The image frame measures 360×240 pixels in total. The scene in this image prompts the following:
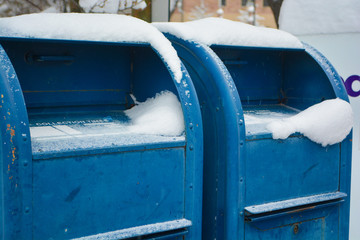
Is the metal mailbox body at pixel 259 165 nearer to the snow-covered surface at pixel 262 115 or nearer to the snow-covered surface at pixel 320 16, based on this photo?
the snow-covered surface at pixel 262 115

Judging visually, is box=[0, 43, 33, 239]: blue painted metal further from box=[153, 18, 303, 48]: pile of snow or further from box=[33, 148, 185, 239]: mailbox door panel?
box=[153, 18, 303, 48]: pile of snow

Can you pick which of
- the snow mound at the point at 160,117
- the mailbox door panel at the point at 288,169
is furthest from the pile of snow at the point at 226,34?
the mailbox door panel at the point at 288,169

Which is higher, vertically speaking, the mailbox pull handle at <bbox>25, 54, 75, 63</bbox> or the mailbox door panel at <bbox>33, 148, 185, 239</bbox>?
the mailbox pull handle at <bbox>25, 54, 75, 63</bbox>

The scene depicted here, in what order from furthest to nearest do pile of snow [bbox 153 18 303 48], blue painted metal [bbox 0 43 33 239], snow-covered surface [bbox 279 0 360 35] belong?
1. snow-covered surface [bbox 279 0 360 35]
2. pile of snow [bbox 153 18 303 48]
3. blue painted metal [bbox 0 43 33 239]

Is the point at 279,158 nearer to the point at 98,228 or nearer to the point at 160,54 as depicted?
the point at 160,54

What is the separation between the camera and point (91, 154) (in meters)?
1.58

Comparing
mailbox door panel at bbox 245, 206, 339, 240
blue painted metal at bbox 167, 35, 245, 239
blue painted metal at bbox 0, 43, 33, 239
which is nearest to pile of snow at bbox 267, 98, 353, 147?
blue painted metal at bbox 167, 35, 245, 239

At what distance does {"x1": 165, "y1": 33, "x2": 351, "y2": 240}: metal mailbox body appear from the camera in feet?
6.47

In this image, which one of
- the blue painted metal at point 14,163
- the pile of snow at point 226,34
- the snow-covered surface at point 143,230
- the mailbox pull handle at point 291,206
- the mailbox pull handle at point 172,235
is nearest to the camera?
the blue painted metal at point 14,163

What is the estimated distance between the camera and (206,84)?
2076mm

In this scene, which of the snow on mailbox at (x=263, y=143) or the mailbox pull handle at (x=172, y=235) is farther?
the snow on mailbox at (x=263, y=143)

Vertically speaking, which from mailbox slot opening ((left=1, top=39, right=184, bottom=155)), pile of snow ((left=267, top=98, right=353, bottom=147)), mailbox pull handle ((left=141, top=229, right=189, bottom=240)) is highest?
mailbox slot opening ((left=1, top=39, right=184, bottom=155))

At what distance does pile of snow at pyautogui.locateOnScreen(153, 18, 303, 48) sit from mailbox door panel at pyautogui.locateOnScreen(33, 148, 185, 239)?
0.66 metres

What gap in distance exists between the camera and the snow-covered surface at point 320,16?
3.01 m
